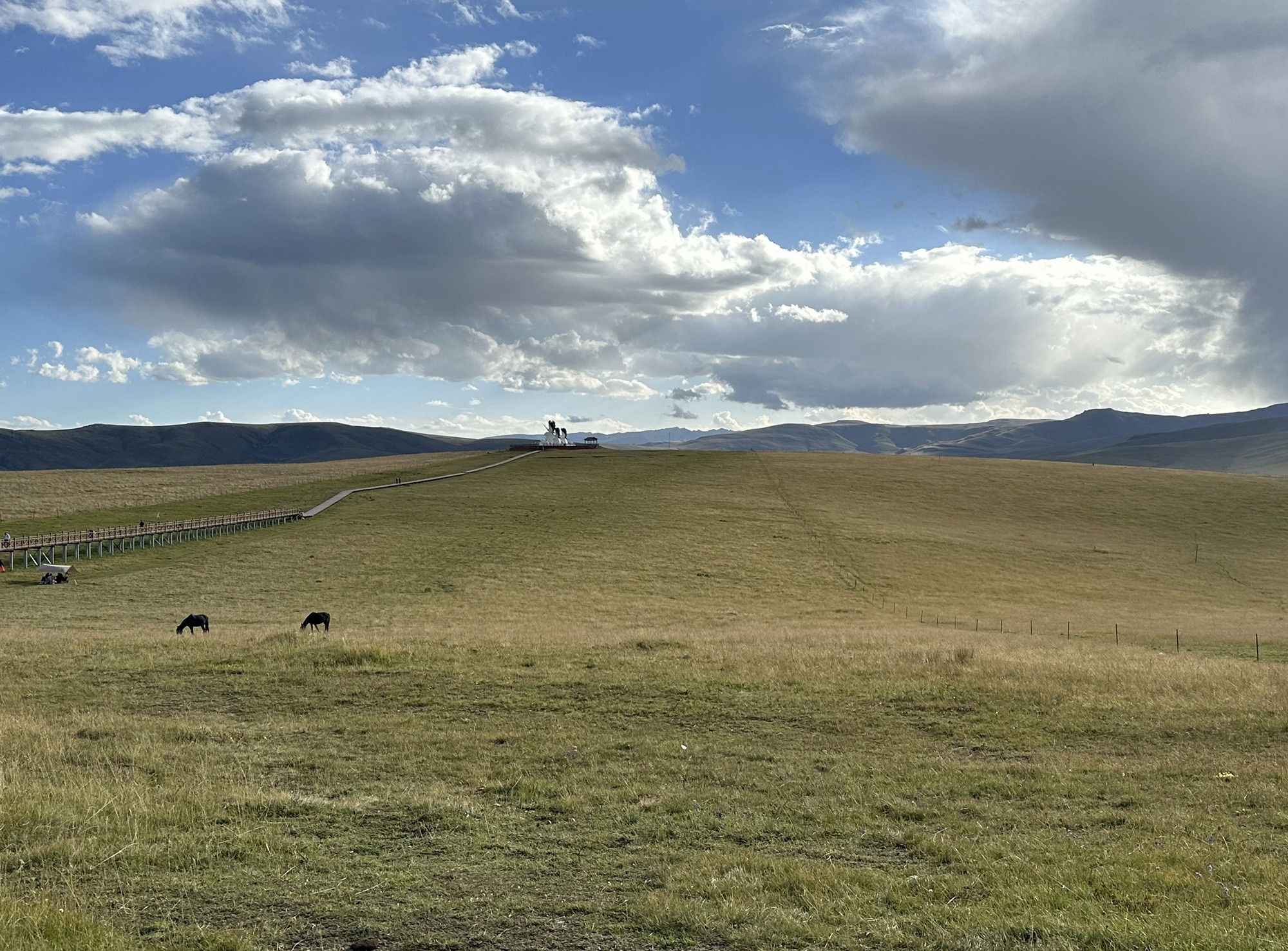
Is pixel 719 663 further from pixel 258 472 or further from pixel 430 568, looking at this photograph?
pixel 258 472

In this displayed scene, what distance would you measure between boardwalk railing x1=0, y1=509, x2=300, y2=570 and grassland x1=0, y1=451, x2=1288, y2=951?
62.9ft

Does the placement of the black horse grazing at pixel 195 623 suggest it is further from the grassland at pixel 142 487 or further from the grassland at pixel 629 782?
the grassland at pixel 142 487

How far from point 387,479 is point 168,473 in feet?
117

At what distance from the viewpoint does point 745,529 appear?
242 feet

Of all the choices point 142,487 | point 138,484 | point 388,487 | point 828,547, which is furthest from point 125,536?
point 828,547

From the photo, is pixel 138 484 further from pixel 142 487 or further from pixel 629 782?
pixel 629 782

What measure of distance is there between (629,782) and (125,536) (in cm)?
6483

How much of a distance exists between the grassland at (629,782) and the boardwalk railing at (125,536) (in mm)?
19174

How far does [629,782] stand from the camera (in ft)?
45.1

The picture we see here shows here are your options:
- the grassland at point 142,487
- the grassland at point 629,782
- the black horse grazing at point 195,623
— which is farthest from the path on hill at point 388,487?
the black horse grazing at point 195,623

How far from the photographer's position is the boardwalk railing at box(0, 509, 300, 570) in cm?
5900

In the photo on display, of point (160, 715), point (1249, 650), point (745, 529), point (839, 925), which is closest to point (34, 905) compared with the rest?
point (839, 925)

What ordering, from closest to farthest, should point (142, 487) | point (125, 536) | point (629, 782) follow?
point (629, 782)
point (125, 536)
point (142, 487)

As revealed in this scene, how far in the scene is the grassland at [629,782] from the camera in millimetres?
8500
